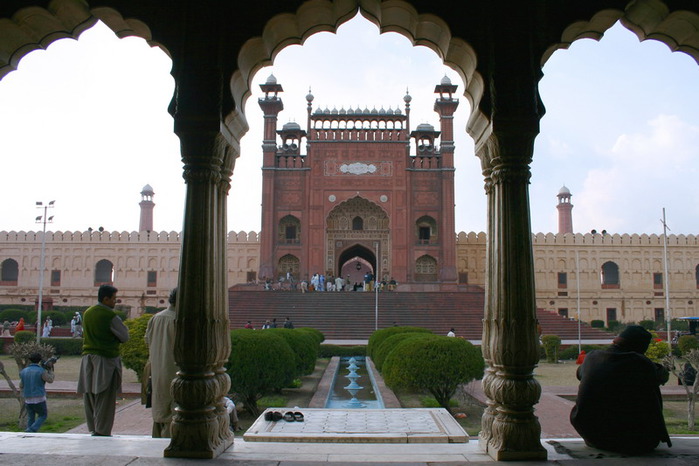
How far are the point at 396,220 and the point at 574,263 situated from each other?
10.7 metres

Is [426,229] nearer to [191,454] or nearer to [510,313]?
[510,313]

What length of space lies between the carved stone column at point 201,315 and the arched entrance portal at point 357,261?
2610cm

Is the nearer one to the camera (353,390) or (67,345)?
(353,390)

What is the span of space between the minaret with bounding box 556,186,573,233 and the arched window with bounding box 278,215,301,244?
1780 centimetres

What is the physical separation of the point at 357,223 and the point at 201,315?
26976 mm

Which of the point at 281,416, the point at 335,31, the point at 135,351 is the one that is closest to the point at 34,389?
the point at 281,416

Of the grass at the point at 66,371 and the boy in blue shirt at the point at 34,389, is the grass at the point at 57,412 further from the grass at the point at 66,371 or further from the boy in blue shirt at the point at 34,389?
the boy in blue shirt at the point at 34,389

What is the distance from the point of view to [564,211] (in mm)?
38562

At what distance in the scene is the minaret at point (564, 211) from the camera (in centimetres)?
3812

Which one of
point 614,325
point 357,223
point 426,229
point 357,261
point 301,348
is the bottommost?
point 614,325

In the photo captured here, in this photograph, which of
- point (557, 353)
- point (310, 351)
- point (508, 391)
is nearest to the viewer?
point (508, 391)

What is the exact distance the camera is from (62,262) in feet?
108

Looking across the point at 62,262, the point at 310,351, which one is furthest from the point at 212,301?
the point at 62,262

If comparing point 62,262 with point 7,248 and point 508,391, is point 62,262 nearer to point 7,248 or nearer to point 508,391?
point 7,248
